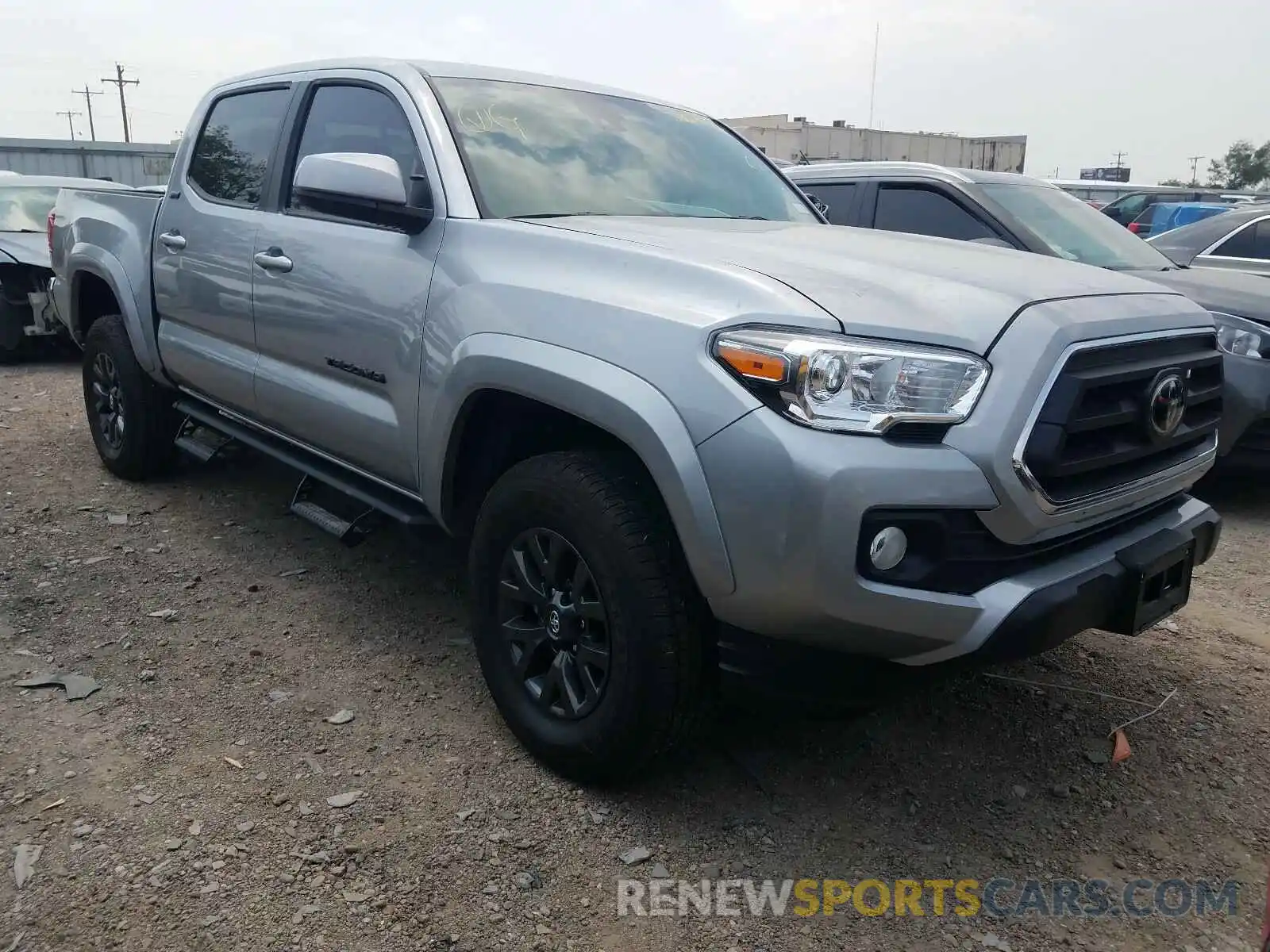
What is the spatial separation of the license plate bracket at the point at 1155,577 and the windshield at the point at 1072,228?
338cm

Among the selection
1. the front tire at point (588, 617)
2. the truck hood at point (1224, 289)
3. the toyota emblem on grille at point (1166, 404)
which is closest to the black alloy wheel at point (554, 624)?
the front tire at point (588, 617)

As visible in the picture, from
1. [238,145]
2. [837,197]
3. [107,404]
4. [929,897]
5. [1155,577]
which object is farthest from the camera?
[837,197]

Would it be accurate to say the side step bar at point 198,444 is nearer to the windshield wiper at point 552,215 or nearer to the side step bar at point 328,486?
the side step bar at point 328,486

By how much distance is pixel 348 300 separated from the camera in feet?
10.6

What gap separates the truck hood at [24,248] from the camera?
847 centimetres

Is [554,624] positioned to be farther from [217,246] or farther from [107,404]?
[107,404]

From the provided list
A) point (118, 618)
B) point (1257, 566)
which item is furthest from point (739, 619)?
point (1257, 566)

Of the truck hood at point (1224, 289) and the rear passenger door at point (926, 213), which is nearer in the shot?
the truck hood at point (1224, 289)

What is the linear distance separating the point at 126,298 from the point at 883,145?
28.8 metres

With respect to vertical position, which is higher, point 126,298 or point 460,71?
point 460,71

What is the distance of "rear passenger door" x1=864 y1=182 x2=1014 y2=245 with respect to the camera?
574 cm

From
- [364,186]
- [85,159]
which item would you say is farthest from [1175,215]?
[85,159]

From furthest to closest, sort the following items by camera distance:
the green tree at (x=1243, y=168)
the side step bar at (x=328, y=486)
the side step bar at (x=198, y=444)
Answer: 1. the green tree at (x=1243, y=168)
2. the side step bar at (x=198, y=444)
3. the side step bar at (x=328, y=486)

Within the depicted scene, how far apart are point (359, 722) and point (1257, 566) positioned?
12.5ft
